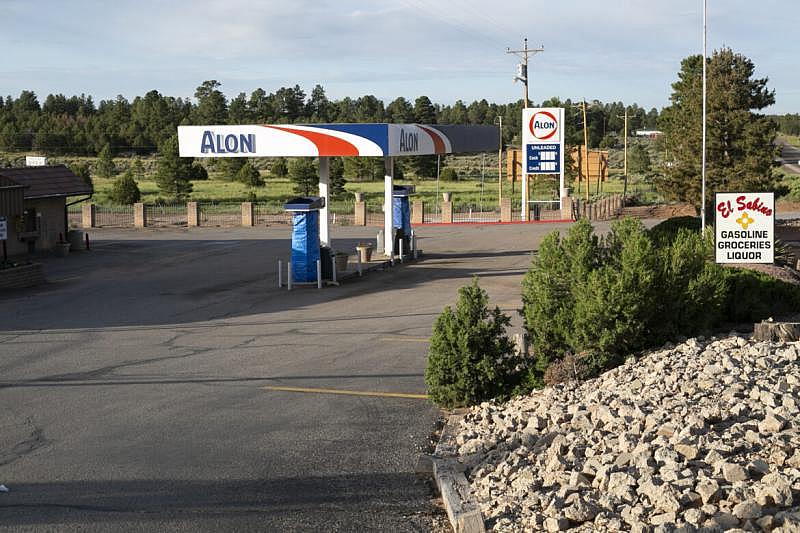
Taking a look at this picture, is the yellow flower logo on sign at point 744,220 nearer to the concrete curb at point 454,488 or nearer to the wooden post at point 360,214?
the concrete curb at point 454,488

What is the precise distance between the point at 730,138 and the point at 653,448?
47.0 metres

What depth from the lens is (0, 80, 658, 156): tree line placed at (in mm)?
121625

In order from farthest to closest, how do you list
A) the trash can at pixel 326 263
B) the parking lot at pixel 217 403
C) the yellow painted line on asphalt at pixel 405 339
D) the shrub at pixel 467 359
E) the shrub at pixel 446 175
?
the shrub at pixel 446 175 → the trash can at pixel 326 263 → the yellow painted line on asphalt at pixel 405 339 → the shrub at pixel 467 359 → the parking lot at pixel 217 403

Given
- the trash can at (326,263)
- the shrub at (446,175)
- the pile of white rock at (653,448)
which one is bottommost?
the pile of white rock at (653,448)

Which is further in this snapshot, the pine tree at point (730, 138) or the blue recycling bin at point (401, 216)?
the pine tree at point (730, 138)

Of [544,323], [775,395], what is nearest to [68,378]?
[544,323]

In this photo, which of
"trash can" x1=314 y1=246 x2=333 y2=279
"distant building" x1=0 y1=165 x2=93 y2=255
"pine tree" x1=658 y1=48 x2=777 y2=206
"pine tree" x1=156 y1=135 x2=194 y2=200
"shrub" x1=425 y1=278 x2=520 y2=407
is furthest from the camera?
"pine tree" x1=156 y1=135 x2=194 y2=200

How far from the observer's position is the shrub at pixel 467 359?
12844mm

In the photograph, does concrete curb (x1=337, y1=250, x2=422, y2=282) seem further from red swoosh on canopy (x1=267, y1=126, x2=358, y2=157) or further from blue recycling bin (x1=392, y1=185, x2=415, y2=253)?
red swoosh on canopy (x1=267, y1=126, x2=358, y2=157)

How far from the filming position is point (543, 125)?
52906 mm

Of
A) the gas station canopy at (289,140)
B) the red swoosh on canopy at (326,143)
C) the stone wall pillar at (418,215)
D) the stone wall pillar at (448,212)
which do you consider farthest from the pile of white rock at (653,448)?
the stone wall pillar at (418,215)

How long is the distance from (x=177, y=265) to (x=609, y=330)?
23.5 metres

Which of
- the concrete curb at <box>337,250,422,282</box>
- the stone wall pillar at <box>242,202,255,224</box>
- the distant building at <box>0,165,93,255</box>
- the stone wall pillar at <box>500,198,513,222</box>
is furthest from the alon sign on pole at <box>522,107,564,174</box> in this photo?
the distant building at <box>0,165,93,255</box>

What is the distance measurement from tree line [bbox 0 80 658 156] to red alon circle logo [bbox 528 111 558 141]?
130 ft
